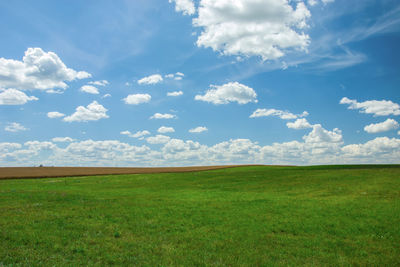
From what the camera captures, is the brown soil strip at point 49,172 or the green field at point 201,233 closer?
the green field at point 201,233

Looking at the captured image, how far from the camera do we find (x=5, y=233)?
1695 centimetres

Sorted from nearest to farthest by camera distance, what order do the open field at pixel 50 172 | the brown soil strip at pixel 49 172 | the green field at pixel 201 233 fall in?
the green field at pixel 201 233 → the brown soil strip at pixel 49 172 → the open field at pixel 50 172

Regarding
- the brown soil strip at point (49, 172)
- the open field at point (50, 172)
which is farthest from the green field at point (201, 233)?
the open field at point (50, 172)

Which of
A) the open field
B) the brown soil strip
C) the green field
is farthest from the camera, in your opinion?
the open field

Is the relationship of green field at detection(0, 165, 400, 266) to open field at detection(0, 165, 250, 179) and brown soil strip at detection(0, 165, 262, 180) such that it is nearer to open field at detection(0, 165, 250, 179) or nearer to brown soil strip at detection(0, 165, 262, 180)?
brown soil strip at detection(0, 165, 262, 180)

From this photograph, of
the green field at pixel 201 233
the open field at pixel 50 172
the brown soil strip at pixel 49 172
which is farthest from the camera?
the open field at pixel 50 172

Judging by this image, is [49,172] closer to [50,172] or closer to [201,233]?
[50,172]

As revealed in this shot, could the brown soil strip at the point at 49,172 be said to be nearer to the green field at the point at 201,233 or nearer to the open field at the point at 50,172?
the open field at the point at 50,172

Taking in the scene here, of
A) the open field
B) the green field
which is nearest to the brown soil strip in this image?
the open field

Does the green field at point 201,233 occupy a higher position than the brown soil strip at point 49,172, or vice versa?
the brown soil strip at point 49,172

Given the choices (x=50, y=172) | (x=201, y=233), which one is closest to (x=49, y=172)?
(x=50, y=172)

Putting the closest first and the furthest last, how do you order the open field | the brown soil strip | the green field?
the green field, the brown soil strip, the open field

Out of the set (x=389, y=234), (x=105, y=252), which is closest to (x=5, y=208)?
(x=105, y=252)

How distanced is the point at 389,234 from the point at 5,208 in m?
33.0
